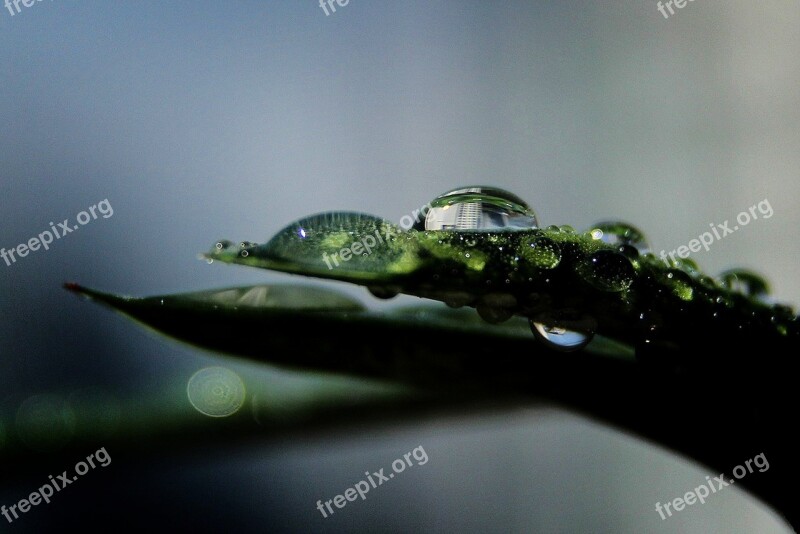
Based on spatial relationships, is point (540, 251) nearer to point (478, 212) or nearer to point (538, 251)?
point (538, 251)

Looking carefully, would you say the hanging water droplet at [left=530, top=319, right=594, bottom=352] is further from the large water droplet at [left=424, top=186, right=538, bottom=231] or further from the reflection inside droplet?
the reflection inside droplet

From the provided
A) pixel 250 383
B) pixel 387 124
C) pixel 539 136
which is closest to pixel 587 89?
pixel 539 136

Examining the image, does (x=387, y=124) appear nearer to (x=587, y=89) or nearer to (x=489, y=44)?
(x=489, y=44)

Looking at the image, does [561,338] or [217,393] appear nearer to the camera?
[561,338]

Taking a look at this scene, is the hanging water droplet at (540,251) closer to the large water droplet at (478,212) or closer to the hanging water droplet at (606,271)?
the hanging water droplet at (606,271)

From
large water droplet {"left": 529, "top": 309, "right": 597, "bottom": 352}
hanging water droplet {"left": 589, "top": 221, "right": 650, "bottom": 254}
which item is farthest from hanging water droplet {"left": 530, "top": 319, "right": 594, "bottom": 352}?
hanging water droplet {"left": 589, "top": 221, "right": 650, "bottom": 254}

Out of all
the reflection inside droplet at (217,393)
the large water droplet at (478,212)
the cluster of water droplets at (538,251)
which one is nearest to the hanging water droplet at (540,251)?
the cluster of water droplets at (538,251)

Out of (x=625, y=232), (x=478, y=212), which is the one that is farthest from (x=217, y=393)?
(x=625, y=232)
